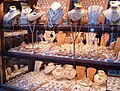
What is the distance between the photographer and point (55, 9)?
6.86 feet

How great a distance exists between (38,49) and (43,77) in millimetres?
465

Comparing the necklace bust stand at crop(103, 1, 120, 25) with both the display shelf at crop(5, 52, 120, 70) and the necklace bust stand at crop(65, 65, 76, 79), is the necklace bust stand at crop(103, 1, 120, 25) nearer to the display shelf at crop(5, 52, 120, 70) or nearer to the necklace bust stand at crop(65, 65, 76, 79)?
the display shelf at crop(5, 52, 120, 70)

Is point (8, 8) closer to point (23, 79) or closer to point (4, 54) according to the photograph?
point (4, 54)

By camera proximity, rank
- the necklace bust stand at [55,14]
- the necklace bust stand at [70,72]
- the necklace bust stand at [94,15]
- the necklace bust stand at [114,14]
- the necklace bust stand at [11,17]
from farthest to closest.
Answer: the necklace bust stand at [70,72] < the necklace bust stand at [11,17] < the necklace bust stand at [55,14] < the necklace bust stand at [94,15] < the necklace bust stand at [114,14]

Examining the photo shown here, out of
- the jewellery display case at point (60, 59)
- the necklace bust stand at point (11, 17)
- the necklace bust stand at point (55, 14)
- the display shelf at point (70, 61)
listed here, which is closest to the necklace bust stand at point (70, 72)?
the jewellery display case at point (60, 59)

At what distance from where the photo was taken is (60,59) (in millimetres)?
2078

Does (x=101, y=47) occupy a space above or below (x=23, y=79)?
above

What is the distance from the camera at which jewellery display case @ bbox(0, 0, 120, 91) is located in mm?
1972

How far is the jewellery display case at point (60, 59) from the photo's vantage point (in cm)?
197

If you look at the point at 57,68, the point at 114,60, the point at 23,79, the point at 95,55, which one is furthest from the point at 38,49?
the point at 114,60

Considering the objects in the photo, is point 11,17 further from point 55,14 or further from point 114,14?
point 114,14

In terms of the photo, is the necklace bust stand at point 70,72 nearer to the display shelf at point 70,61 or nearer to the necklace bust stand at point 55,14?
the display shelf at point 70,61

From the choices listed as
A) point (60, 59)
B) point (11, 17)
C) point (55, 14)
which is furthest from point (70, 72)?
point (11, 17)

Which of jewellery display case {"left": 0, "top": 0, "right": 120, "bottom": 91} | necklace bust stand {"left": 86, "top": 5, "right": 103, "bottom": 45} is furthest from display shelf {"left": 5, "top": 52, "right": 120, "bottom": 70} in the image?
necklace bust stand {"left": 86, "top": 5, "right": 103, "bottom": 45}
